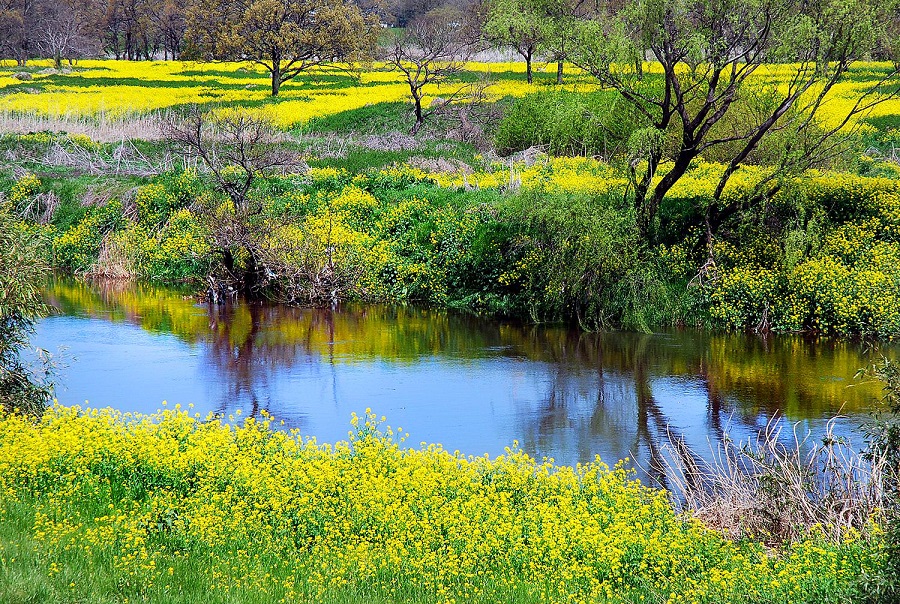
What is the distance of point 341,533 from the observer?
8875 millimetres

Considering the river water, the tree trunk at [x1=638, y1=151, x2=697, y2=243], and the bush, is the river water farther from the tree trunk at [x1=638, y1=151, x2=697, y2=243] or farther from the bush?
the bush

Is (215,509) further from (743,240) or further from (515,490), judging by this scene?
(743,240)

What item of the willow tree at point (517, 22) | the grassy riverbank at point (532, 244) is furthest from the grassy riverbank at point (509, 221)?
the willow tree at point (517, 22)

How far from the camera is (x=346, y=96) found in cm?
4572

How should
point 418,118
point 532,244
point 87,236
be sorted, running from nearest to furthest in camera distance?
point 532,244 → point 87,236 → point 418,118

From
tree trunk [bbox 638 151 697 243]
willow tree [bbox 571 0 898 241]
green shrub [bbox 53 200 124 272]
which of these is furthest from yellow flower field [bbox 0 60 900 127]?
green shrub [bbox 53 200 124 272]

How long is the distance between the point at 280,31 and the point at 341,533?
143ft

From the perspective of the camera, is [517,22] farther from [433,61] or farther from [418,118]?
[433,61]

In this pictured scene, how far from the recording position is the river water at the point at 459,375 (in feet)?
46.9

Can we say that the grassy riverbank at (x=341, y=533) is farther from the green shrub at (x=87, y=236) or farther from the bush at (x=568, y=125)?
the green shrub at (x=87, y=236)

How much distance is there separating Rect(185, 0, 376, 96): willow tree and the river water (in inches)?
1135

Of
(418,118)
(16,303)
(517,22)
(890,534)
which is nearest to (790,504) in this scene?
(890,534)

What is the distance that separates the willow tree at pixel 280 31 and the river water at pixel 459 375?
2884 cm

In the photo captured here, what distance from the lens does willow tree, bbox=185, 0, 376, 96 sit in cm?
4934
